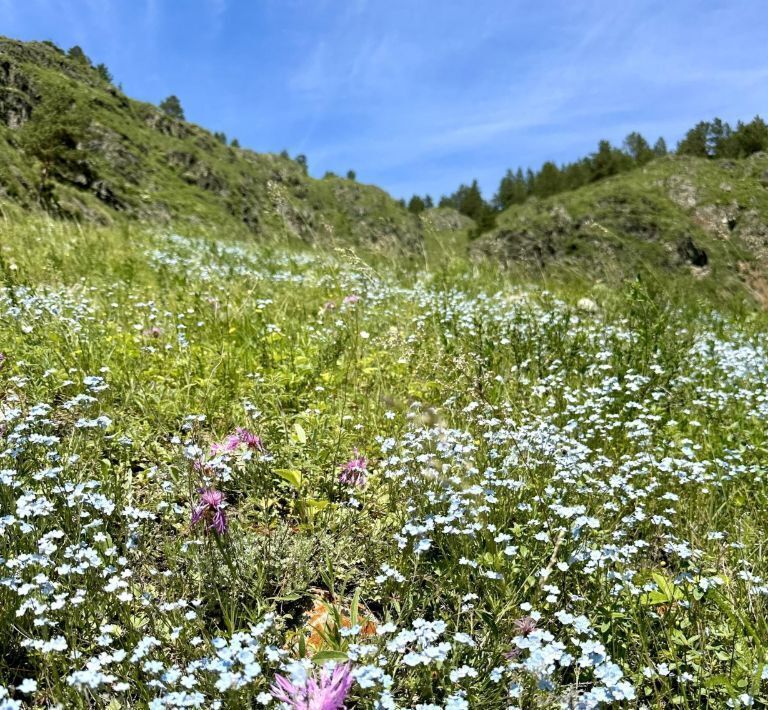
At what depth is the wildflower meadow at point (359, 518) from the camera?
221 cm

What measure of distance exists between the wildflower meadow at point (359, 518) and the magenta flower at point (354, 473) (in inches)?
0.6

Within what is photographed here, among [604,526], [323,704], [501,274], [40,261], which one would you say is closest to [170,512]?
[323,704]

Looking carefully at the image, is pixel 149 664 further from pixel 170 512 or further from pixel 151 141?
pixel 151 141

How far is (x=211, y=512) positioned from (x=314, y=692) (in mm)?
1139

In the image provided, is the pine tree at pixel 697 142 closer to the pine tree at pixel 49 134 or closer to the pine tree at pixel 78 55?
the pine tree at pixel 49 134

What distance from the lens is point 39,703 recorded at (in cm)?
222

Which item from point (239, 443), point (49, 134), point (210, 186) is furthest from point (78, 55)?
point (239, 443)

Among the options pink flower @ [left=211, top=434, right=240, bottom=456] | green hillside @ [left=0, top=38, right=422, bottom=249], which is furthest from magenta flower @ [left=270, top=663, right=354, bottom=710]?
green hillside @ [left=0, top=38, right=422, bottom=249]

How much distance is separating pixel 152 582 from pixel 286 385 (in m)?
2.05

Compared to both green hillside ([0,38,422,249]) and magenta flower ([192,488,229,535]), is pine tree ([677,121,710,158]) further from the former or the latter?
magenta flower ([192,488,229,535])

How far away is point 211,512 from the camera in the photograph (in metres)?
2.88

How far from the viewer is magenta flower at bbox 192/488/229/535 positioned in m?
2.82

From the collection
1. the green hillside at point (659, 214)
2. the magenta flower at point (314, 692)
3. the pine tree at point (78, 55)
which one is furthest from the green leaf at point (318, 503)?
the pine tree at point (78, 55)

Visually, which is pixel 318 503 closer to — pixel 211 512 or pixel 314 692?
pixel 211 512
